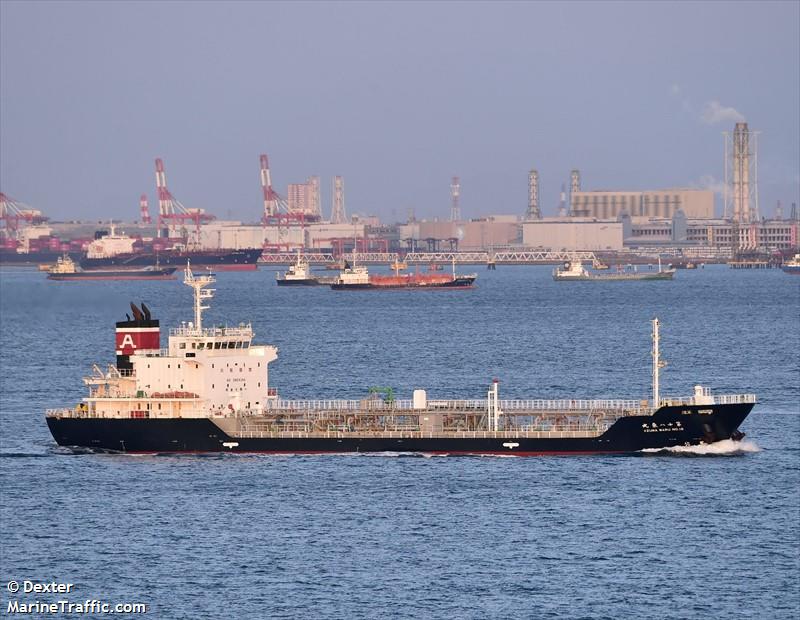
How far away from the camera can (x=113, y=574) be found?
139ft

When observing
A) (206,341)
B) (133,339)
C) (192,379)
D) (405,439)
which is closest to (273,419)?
(192,379)

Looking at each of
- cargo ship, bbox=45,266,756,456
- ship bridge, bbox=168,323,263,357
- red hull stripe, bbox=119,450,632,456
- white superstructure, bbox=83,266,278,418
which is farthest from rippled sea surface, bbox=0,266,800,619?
ship bridge, bbox=168,323,263,357

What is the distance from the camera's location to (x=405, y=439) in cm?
5850

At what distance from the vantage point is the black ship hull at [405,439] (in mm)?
57312

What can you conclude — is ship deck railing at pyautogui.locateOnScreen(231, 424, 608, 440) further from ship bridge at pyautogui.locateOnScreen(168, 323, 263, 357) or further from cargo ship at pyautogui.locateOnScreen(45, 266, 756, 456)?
ship bridge at pyautogui.locateOnScreen(168, 323, 263, 357)

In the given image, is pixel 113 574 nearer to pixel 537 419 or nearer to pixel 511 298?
pixel 537 419

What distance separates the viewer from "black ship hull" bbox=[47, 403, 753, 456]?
57312 millimetres

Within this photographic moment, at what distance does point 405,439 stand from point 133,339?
10834 millimetres

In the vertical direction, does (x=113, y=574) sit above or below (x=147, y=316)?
below

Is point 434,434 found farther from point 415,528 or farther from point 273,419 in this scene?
point 415,528

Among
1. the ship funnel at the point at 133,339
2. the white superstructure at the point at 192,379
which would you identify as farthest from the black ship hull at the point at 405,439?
the ship funnel at the point at 133,339

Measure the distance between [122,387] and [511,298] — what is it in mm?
125916

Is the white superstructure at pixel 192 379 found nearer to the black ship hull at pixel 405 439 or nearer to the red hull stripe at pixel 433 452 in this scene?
the black ship hull at pixel 405 439

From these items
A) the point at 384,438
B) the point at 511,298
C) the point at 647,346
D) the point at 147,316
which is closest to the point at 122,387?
the point at 147,316
